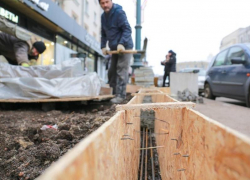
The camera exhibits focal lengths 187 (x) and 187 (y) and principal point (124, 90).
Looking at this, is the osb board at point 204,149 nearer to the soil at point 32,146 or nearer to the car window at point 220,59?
the soil at point 32,146

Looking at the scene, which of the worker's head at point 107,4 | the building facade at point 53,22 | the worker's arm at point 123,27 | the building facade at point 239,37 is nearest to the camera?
the worker's head at point 107,4

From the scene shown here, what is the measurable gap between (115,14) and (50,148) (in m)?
3.31

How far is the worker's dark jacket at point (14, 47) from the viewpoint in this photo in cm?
373

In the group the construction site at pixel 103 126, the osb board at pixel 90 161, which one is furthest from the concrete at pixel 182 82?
the osb board at pixel 90 161

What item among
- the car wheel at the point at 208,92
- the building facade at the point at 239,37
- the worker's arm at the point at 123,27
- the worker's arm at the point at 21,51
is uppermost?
the building facade at the point at 239,37

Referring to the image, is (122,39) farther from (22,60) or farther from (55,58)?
(55,58)

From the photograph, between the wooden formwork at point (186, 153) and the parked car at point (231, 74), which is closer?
the wooden formwork at point (186, 153)

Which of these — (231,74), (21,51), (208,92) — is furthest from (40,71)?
(208,92)

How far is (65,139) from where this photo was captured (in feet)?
5.42

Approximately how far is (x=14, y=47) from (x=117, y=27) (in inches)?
84.7

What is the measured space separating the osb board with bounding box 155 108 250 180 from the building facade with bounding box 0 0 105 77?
544 centimetres

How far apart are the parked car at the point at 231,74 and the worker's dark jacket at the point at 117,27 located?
2.49m

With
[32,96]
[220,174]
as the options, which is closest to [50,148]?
[220,174]

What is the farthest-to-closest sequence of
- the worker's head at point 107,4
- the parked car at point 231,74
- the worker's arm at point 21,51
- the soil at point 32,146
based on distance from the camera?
the parked car at point 231,74 < the worker's head at point 107,4 < the worker's arm at point 21,51 < the soil at point 32,146
